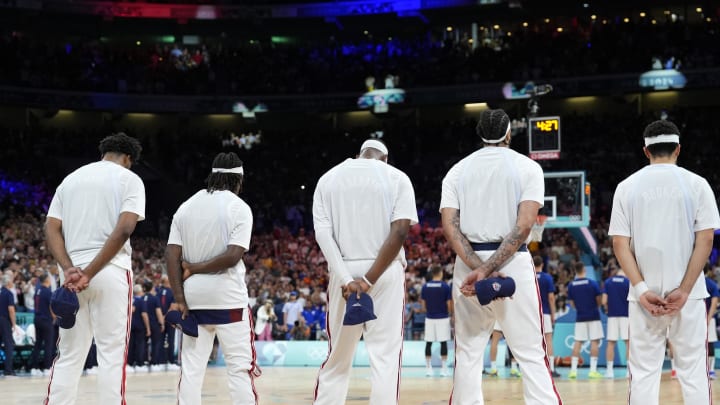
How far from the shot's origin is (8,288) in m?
19.3

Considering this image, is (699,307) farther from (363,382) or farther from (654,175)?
(363,382)

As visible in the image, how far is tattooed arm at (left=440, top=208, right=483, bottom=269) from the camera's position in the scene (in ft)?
22.5

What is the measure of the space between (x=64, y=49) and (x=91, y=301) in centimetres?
3584

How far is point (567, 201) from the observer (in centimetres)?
2245

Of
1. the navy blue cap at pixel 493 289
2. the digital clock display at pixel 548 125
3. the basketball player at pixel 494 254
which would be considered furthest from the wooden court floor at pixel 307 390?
the navy blue cap at pixel 493 289

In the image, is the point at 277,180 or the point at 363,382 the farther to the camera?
the point at 277,180

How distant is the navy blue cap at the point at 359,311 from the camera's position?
6.94 m

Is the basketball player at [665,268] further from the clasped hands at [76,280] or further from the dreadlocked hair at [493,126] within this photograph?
the clasped hands at [76,280]

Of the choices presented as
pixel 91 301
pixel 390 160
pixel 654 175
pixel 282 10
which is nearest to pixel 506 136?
pixel 654 175

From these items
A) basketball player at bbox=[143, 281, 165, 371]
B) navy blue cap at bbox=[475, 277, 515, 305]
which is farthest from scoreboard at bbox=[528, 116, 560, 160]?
navy blue cap at bbox=[475, 277, 515, 305]

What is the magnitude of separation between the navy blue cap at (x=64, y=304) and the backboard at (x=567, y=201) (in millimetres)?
16145

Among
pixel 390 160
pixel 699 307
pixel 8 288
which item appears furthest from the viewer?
pixel 390 160

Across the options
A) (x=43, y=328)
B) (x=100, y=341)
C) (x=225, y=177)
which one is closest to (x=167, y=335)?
(x=43, y=328)

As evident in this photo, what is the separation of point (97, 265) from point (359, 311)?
208 cm
